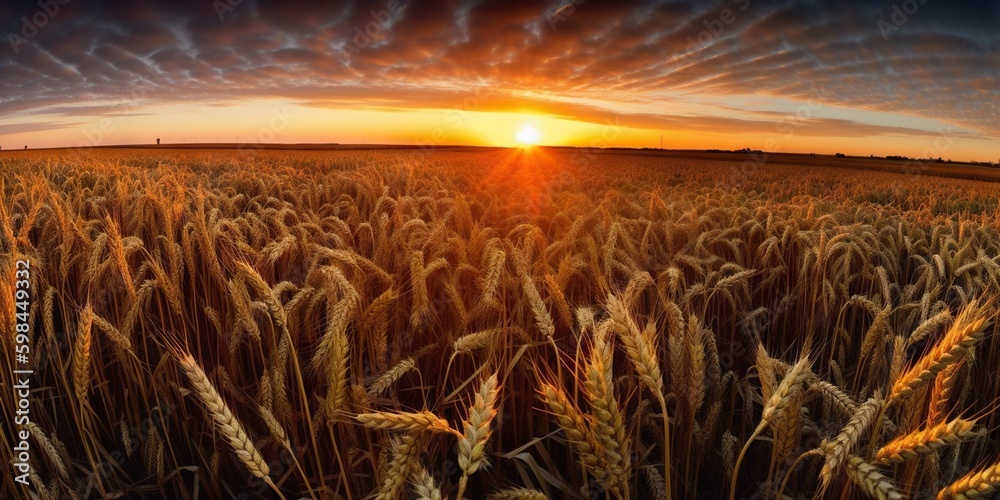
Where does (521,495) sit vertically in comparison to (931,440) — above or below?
below

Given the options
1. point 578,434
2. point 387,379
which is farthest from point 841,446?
point 387,379

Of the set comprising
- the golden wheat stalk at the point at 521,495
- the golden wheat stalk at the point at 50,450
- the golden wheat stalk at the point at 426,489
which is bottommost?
the golden wheat stalk at the point at 50,450

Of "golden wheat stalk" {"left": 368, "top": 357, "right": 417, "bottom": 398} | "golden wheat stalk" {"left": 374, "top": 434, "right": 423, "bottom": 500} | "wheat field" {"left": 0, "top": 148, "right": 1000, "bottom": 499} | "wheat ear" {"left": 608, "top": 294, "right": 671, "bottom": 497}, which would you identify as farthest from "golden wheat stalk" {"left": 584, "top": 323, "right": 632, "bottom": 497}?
"golden wheat stalk" {"left": 368, "top": 357, "right": 417, "bottom": 398}

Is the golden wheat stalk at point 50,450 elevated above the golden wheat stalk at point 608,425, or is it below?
below

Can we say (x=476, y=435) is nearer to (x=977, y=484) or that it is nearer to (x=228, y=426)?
(x=228, y=426)

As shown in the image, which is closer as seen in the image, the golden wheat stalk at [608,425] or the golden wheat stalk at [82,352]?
the golden wheat stalk at [608,425]

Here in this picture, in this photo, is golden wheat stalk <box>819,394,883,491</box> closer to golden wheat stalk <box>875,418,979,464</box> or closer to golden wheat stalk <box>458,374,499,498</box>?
golden wheat stalk <box>875,418,979,464</box>

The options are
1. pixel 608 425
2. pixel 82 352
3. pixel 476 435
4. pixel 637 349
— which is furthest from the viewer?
pixel 82 352

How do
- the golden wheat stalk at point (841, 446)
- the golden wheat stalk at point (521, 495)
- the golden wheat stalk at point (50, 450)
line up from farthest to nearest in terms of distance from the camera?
the golden wheat stalk at point (50, 450) < the golden wheat stalk at point (521, 495) < the golden wheat stalk at point (841, 446)

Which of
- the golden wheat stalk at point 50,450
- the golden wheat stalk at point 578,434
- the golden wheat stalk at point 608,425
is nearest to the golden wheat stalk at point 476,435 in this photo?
the golden wheat stalk at point 578,434

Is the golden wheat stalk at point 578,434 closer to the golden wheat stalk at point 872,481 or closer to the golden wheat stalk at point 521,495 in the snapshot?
the golden wheat stalk at point 521,495

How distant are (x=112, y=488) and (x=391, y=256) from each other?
6.14 feet

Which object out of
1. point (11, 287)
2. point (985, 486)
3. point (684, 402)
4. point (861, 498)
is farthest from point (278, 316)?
point (861, 498)

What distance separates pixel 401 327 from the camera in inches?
106
